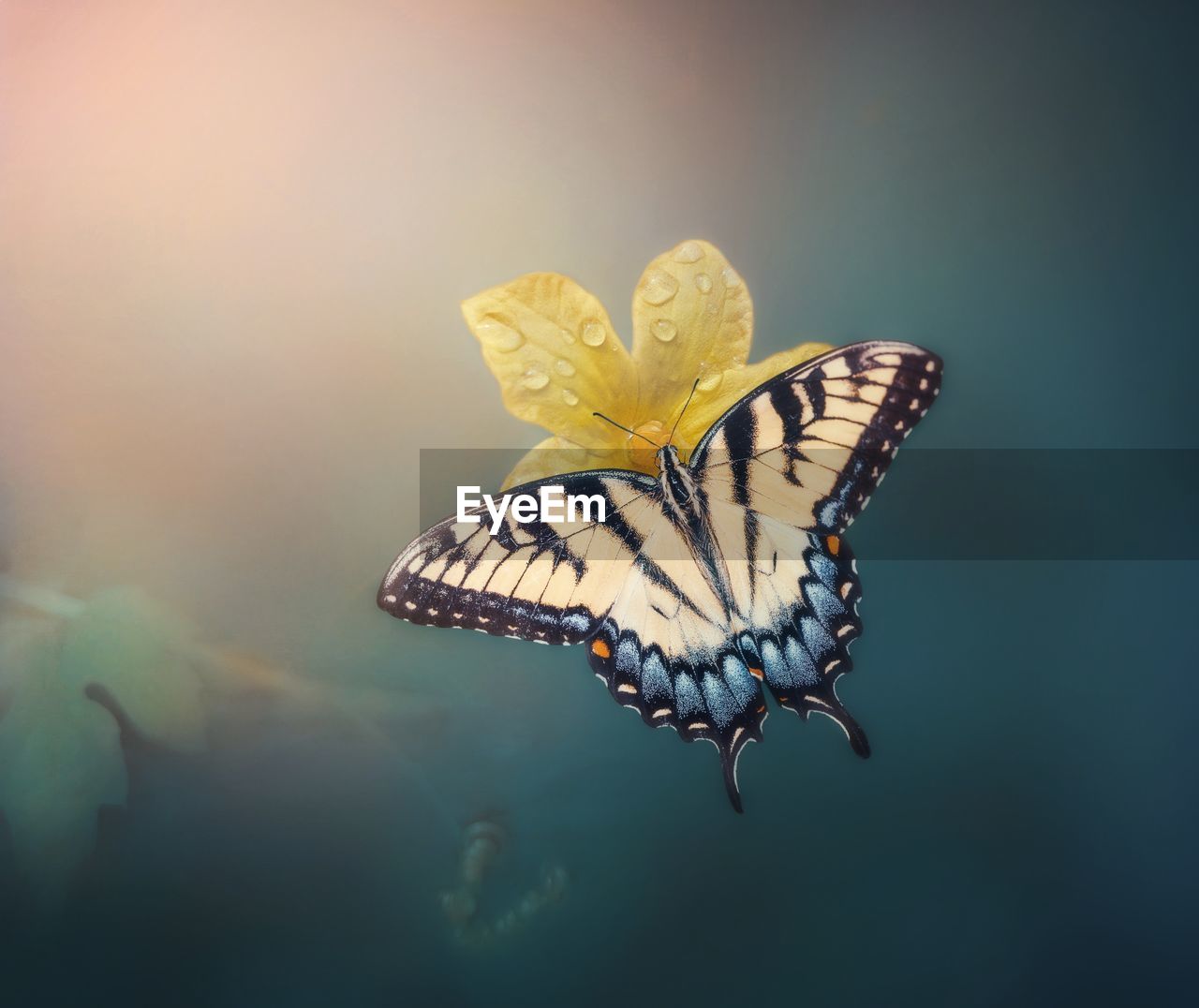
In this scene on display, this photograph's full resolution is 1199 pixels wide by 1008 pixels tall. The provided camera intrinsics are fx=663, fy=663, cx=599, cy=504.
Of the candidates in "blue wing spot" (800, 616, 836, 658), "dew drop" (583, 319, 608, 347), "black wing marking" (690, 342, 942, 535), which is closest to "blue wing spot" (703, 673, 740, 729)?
"blue wing spot" (800, 616, 836, 658)

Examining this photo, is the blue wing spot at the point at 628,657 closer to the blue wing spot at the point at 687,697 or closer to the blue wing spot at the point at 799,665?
the blue wing spot at the point at 687,697

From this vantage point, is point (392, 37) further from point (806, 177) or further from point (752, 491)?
point (752, 491)

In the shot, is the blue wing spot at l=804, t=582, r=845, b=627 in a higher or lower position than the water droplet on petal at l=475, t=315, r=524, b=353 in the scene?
lower

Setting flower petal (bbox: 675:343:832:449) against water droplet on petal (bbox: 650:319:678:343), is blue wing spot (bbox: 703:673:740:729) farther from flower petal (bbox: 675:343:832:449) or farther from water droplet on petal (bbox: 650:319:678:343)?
water droplet on petal (bbox: 650:319:678:343)

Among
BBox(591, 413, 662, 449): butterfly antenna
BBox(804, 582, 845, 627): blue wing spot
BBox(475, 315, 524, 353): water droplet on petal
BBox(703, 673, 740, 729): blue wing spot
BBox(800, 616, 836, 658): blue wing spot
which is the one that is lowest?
BBox(703, 673, 740, 729): blue wing spot

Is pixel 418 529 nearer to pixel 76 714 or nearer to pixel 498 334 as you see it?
pixel 498 334

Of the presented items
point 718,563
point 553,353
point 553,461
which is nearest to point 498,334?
point 553,353

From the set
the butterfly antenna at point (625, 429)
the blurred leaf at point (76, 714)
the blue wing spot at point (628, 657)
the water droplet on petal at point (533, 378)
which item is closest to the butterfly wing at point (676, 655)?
the blue wing spot at point (628, 657)
